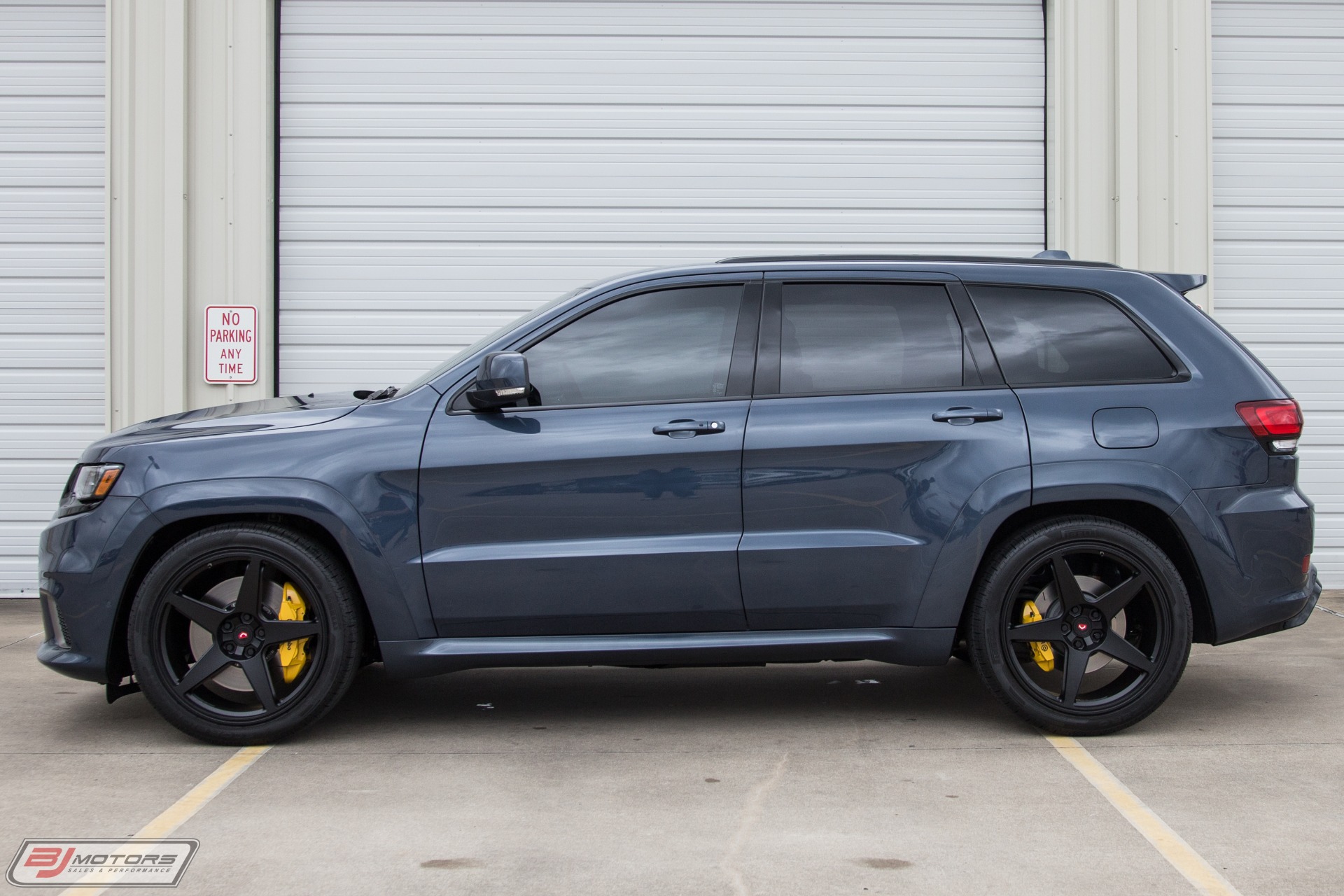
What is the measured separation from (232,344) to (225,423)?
365 centimetres

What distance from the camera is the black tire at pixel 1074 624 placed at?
14.3 feet

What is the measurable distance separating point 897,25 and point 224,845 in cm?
686

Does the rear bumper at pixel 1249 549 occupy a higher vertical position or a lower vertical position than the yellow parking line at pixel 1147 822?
higher

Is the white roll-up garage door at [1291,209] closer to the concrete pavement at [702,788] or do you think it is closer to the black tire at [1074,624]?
the concrete pavement at [702,788]

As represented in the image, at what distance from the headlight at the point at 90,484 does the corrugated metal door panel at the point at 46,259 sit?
12.9ft

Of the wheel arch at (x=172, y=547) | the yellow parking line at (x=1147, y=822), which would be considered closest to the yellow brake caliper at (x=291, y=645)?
the wheel arch at (x=172, y=547)

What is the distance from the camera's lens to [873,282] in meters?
4.60

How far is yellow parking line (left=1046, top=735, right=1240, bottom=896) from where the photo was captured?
122 inches

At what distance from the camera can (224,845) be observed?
3.39 metres

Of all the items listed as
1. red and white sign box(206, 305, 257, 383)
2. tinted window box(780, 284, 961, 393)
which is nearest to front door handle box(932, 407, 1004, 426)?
tinted window box(780, 284, 961, 393)

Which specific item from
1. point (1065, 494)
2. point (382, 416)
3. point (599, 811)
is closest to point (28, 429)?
point (382, 416)

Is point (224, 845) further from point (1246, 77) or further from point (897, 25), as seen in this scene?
point (1246, 77)

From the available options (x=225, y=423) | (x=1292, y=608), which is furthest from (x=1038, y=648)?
(x=225, y=423)

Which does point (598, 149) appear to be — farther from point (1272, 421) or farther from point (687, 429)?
point (1272, 421)
